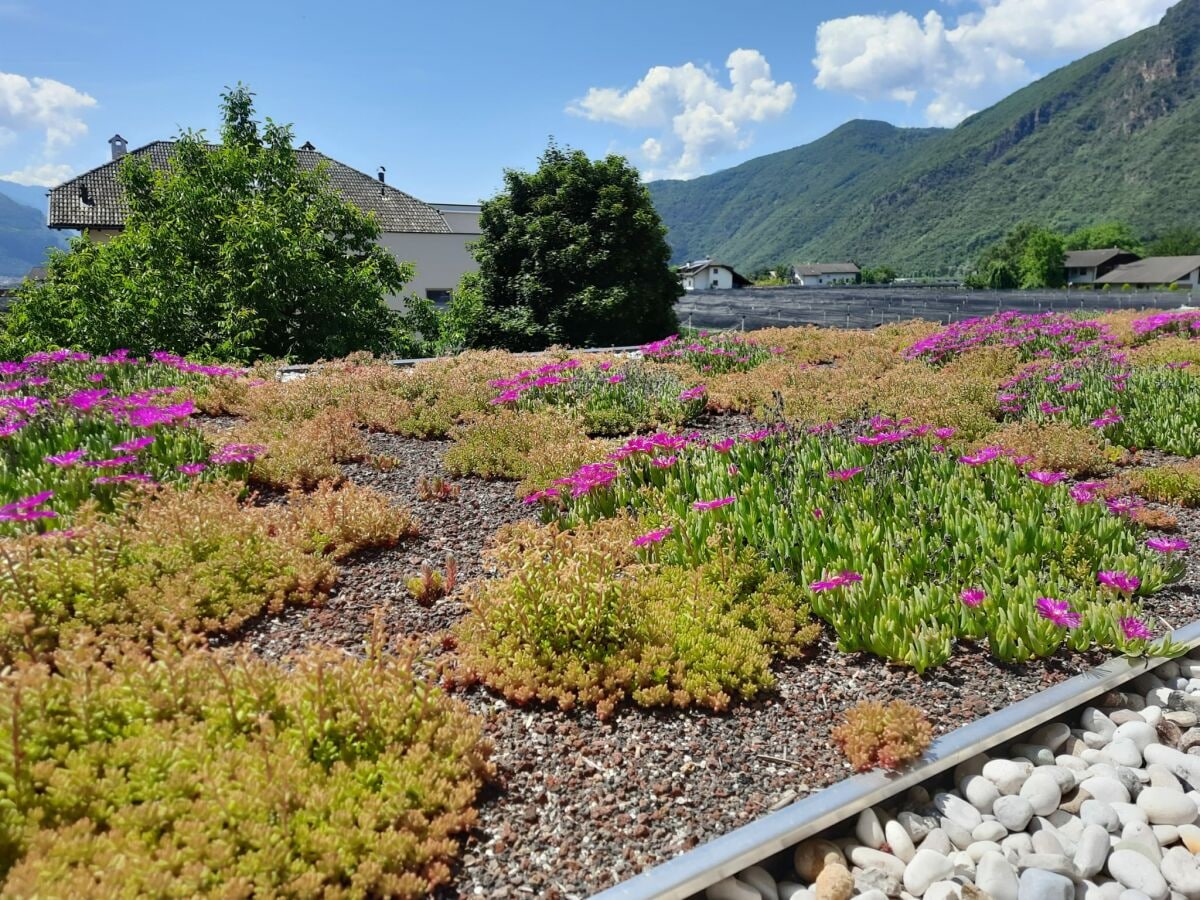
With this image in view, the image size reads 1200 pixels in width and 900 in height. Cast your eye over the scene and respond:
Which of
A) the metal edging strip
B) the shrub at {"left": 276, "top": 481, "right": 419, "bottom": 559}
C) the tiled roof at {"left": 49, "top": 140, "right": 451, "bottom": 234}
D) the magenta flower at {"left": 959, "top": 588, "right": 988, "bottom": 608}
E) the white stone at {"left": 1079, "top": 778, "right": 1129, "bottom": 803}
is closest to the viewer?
the metal edging strip

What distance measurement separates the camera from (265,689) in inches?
124

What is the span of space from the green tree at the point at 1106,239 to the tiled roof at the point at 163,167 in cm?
10388

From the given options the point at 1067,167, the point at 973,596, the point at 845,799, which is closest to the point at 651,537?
the point at 973,596

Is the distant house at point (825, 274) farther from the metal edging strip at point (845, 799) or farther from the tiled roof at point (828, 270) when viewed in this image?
the metal edging strip at point (845, 799)

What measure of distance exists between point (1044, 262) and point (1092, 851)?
364 ft

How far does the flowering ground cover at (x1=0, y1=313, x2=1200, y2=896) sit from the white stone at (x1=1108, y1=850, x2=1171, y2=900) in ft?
2.59

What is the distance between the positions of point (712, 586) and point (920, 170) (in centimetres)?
21235

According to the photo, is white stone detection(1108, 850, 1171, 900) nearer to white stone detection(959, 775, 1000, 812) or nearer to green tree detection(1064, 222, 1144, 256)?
white stone detection(959, 775, 1000, 812)

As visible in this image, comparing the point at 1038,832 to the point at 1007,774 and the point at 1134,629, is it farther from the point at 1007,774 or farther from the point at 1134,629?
the point at 1134,629

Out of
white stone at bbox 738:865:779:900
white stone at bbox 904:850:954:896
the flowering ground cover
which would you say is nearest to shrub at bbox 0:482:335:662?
the flowering ground cover

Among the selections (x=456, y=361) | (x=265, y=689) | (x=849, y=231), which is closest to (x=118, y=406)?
(x=265, y=689)

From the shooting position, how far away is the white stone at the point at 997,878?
2.66m

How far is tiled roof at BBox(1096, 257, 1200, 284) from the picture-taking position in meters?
83.4

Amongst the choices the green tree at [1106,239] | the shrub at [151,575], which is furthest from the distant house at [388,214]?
the green tree at [1106,239]
